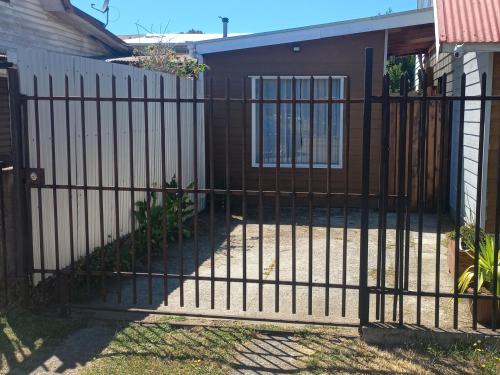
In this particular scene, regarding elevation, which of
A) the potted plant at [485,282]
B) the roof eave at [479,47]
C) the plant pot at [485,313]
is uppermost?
the roof eave at [479,47]

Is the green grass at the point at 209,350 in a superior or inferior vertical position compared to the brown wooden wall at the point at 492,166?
inferior

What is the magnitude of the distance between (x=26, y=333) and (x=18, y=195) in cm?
116

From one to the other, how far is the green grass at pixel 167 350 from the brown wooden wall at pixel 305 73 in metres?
6.31

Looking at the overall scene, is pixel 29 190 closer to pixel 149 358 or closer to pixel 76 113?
pixel 76 113

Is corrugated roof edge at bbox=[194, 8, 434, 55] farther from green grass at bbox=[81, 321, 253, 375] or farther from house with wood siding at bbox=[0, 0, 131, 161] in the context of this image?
green grass at bbox=[81, 321, 253, 375]

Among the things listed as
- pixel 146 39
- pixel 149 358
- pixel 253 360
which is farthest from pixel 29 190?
pixel 146 39

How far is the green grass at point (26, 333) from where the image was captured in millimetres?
4461

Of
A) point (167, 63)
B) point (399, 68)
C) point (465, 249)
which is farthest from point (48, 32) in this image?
point (399, 68)

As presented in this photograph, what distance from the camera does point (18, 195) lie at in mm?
5145

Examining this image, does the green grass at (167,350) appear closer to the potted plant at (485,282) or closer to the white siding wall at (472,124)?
the potted plant at (485,282)

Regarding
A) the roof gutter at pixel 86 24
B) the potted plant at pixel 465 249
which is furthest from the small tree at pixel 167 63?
the potted plant at pixel 465 249

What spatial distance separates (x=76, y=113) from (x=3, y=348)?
246 centimetres

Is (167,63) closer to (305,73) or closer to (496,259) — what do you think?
(305,73)

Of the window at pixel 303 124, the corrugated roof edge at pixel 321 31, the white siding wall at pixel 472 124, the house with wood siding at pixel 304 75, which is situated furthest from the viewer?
the window at pixel 303 124
